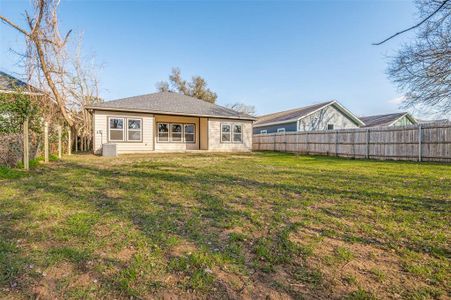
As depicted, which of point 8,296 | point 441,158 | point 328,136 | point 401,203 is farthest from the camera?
point 328,136

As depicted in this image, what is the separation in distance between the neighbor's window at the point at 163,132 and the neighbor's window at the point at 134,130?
270cm

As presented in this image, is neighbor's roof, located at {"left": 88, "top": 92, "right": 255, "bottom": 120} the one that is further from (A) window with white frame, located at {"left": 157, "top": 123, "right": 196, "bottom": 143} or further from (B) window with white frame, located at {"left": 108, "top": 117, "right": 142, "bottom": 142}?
(A) window with white frame, located at {"left": 157, "top": 123, "right": 196, "bottom": 143}

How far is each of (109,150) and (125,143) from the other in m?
1.92

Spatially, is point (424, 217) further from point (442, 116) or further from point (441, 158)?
point (442, 116)

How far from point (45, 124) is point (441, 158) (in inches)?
655

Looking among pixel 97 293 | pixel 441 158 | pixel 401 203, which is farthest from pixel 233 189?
pixel 441 158

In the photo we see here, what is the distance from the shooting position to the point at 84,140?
818 inches

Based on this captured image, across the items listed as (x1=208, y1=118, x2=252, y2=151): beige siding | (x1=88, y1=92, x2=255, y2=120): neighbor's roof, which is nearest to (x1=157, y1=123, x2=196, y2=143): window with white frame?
(x1=88, y1=92, x2=255, y2=120): neighbor's roof

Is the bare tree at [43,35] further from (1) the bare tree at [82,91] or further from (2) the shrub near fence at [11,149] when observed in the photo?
(2) the shrub near fence at [11,149]

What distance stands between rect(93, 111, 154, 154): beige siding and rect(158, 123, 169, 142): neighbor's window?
7.24 ft

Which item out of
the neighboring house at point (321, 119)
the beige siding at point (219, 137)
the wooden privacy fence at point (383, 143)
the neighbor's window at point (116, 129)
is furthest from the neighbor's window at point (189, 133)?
the wooden privacy fence at point (383, 143)

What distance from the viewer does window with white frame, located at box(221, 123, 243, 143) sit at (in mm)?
18056

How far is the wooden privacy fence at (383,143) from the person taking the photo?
36.4 ft

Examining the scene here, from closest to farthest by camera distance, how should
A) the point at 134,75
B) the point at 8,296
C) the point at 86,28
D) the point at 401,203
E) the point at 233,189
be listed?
the point at 8,296, the point at 401,203, the point at 233,189, the point at 86,28, the point at 134,75
